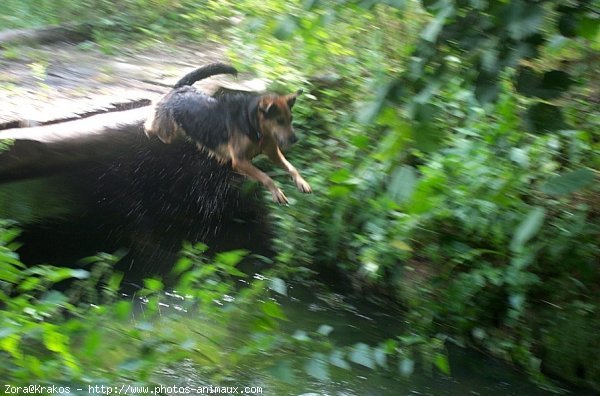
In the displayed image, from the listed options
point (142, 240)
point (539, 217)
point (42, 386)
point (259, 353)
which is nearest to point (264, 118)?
point (142, 240)

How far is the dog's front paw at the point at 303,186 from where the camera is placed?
642cm

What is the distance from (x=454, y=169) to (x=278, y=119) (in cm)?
184

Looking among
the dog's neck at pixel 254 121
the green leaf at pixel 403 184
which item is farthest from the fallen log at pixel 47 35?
the green leaf at pixel 403 184

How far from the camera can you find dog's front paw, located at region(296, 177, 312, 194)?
6.42 metres

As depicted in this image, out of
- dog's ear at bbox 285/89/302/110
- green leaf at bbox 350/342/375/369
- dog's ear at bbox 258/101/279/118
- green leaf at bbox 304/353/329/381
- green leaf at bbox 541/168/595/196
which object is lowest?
dog's ear at bbox 258/101/279/118

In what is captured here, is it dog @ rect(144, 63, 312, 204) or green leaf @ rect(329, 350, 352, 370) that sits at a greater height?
green leaf @ rect(329, 350, 352, 370)

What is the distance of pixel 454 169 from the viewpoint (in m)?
5.30

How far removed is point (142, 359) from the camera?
274cm

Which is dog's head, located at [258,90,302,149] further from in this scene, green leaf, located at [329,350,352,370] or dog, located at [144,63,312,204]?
green leaf, located at [329,350,352,370]

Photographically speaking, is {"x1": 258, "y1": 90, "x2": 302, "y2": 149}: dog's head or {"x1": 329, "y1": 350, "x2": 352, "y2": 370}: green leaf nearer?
{"x1": 329, "y1": 350, "x2": 352, "y2": 370}: green leaf

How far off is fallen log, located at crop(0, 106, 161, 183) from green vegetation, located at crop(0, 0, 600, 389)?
139 centimetres

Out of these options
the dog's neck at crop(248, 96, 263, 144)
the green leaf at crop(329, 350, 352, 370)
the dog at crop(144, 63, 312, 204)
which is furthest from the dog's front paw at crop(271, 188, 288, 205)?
the green leaf at crop(329, 350, 352, 370)

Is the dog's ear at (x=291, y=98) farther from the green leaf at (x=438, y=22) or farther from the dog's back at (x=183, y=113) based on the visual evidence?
the green leaf at (x=438, y=22)

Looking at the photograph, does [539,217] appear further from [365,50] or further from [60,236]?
[60,236]
